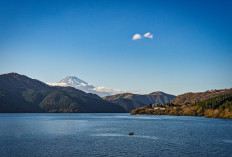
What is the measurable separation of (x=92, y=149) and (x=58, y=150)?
41.3 feet

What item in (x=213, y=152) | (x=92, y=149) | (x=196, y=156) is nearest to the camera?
(x=196, y=156)

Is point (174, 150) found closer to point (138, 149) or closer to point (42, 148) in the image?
point (138, 149)

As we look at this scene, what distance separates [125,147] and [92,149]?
13505 millimetres

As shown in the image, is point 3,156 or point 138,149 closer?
point 3,156

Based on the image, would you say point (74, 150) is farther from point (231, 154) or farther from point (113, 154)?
point (231, 154)

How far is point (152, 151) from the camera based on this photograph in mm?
81875

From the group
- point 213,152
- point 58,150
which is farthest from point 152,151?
point 58,150

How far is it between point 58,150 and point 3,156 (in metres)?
18.4

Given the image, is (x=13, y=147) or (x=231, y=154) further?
(x=13, y=147)

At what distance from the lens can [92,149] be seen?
8556 centimetres

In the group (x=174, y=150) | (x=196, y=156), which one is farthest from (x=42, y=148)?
(x=196, y=156)

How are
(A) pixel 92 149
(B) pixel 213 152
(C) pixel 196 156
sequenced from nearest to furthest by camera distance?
(C) pixel 196 156 < (B) pixel 213 152 < (A) pixel 92 149

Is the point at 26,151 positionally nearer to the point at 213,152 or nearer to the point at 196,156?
the point at 196,156

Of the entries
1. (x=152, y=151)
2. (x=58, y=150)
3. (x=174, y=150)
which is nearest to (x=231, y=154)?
(x=174, y=150)
